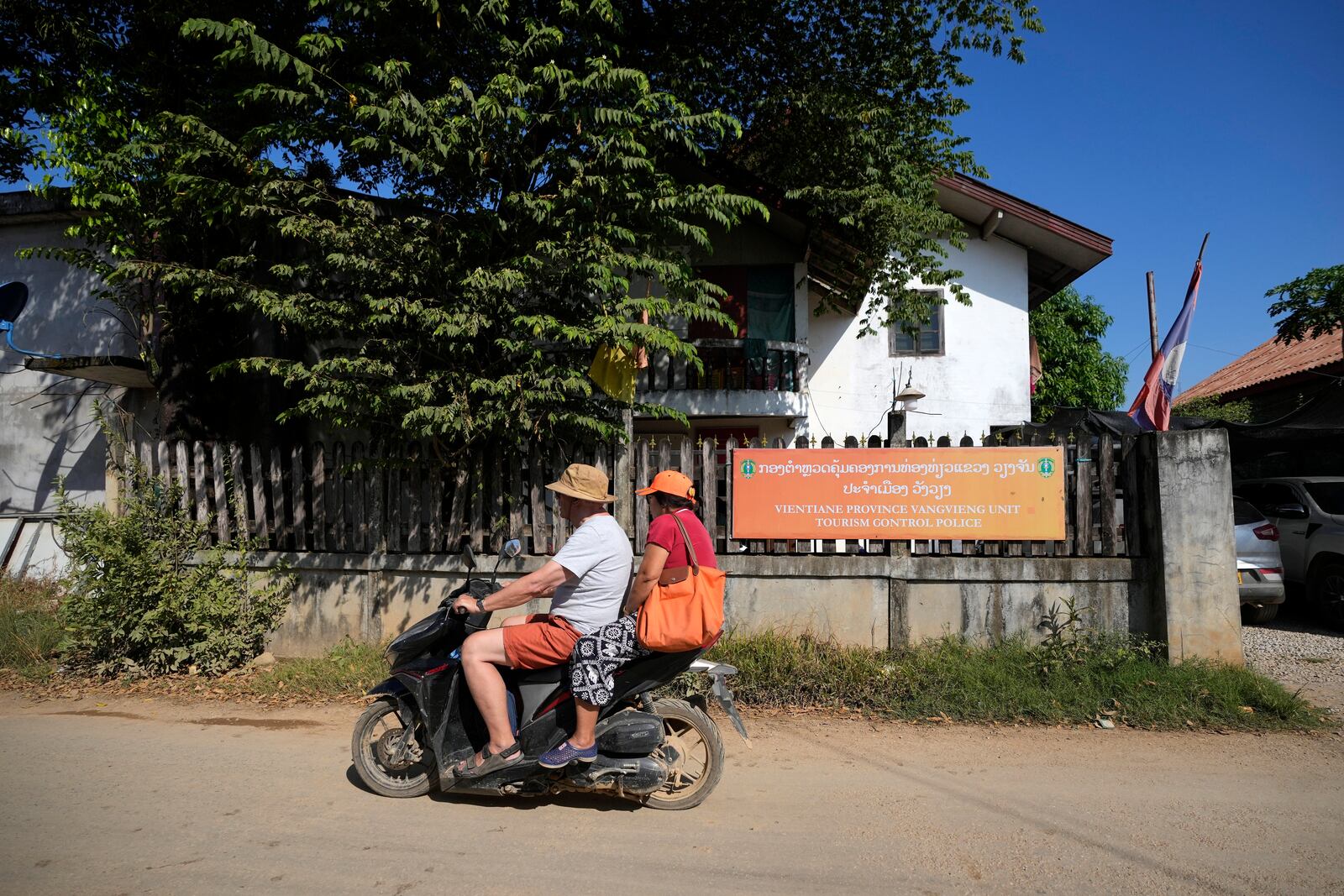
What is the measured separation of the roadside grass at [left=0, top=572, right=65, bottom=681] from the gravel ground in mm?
10092

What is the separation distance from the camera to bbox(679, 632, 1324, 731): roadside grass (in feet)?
17.6

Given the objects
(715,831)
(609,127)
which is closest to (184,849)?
(715,831)

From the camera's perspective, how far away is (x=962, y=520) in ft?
21.0

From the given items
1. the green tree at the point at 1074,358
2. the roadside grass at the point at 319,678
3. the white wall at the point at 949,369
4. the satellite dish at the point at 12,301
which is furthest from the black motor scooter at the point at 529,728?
the green tree at the point at 1074,358

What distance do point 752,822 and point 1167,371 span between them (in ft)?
22.1

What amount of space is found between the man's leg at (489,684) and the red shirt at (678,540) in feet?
2.93

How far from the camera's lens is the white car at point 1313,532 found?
343 inches

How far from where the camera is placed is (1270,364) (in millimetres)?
18125

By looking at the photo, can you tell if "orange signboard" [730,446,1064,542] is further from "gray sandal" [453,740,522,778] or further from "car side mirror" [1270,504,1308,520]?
"car side mirror" [1270,504,1308,520]

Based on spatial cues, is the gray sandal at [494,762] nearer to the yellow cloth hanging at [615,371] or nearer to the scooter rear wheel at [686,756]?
the scooter rear wheel at [686,756]

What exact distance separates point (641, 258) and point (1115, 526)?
431cm

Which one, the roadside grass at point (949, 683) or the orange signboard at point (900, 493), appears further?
the orange signboard at point (900, 493)

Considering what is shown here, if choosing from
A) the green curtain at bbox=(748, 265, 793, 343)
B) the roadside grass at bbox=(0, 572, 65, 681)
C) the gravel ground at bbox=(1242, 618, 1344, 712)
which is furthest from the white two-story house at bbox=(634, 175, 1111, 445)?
the roadside grass at bbox=(0, 572, 65, 681)

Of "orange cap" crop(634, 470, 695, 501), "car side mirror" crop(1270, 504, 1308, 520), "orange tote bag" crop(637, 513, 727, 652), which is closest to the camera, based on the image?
"orange tote bag" crop(637, 513, 727, 652)
